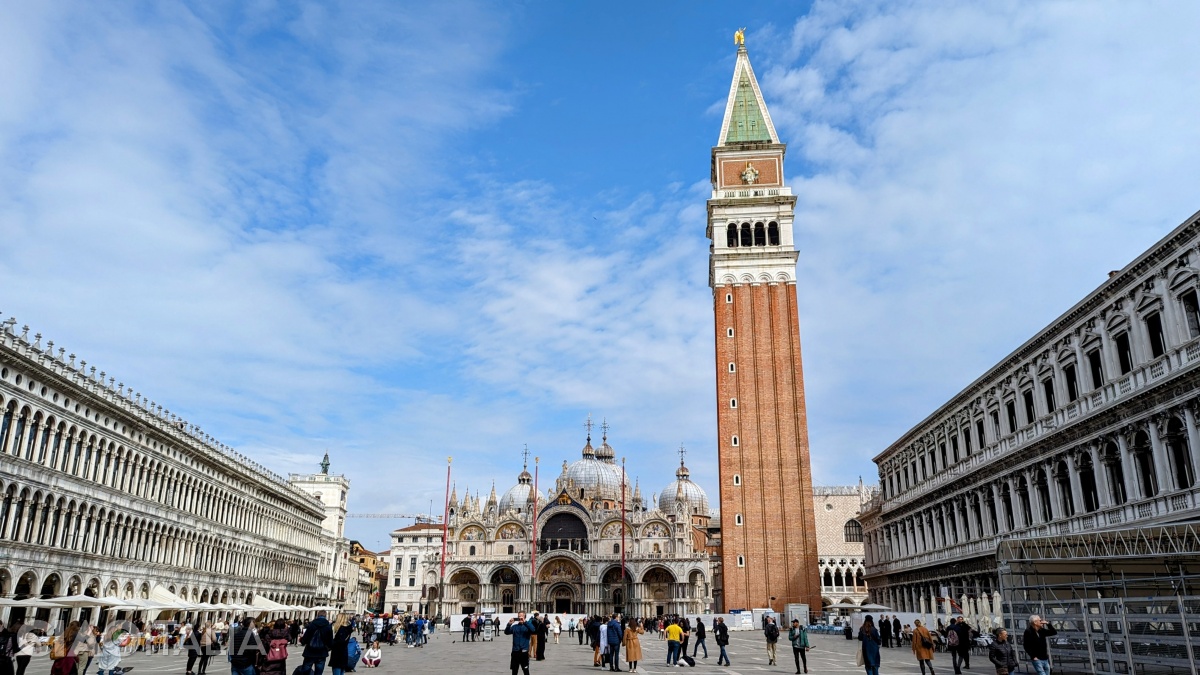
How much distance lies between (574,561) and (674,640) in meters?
59.5

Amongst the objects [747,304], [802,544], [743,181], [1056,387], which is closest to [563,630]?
[802,544]

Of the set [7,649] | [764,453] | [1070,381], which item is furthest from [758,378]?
[7,649]

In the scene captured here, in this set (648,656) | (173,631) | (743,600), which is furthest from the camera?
(743,600)

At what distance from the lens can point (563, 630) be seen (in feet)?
208

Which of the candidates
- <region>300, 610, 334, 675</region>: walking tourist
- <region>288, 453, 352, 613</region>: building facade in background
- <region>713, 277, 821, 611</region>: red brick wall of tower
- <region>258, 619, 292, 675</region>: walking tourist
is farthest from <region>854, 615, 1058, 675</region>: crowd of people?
<region>288, 453, 352, 613</region>: building facade in background

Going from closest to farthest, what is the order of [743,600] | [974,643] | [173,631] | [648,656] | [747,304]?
[974,643] → [648,656] → [173,631] → [743,600] → [747,304]

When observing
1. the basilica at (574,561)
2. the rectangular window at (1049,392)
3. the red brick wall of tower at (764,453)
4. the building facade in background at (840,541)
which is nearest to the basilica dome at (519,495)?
the basilica at (574,561)

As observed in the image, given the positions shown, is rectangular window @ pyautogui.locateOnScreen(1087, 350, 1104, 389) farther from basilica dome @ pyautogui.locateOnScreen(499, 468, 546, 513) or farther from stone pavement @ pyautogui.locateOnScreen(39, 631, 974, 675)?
basilica dome @ pyautogui.locateOnScreen(499, 468, 546, 513)

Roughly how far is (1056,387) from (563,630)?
42.4 metres

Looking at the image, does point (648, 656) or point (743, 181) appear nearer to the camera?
point (648, 656)

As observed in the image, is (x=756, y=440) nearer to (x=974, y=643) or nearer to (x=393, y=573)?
(x=974, y=643)

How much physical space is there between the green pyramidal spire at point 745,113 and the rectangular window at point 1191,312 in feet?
163

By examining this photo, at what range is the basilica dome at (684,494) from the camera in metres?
105

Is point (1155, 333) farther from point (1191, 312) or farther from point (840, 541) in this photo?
point (840, 541)
